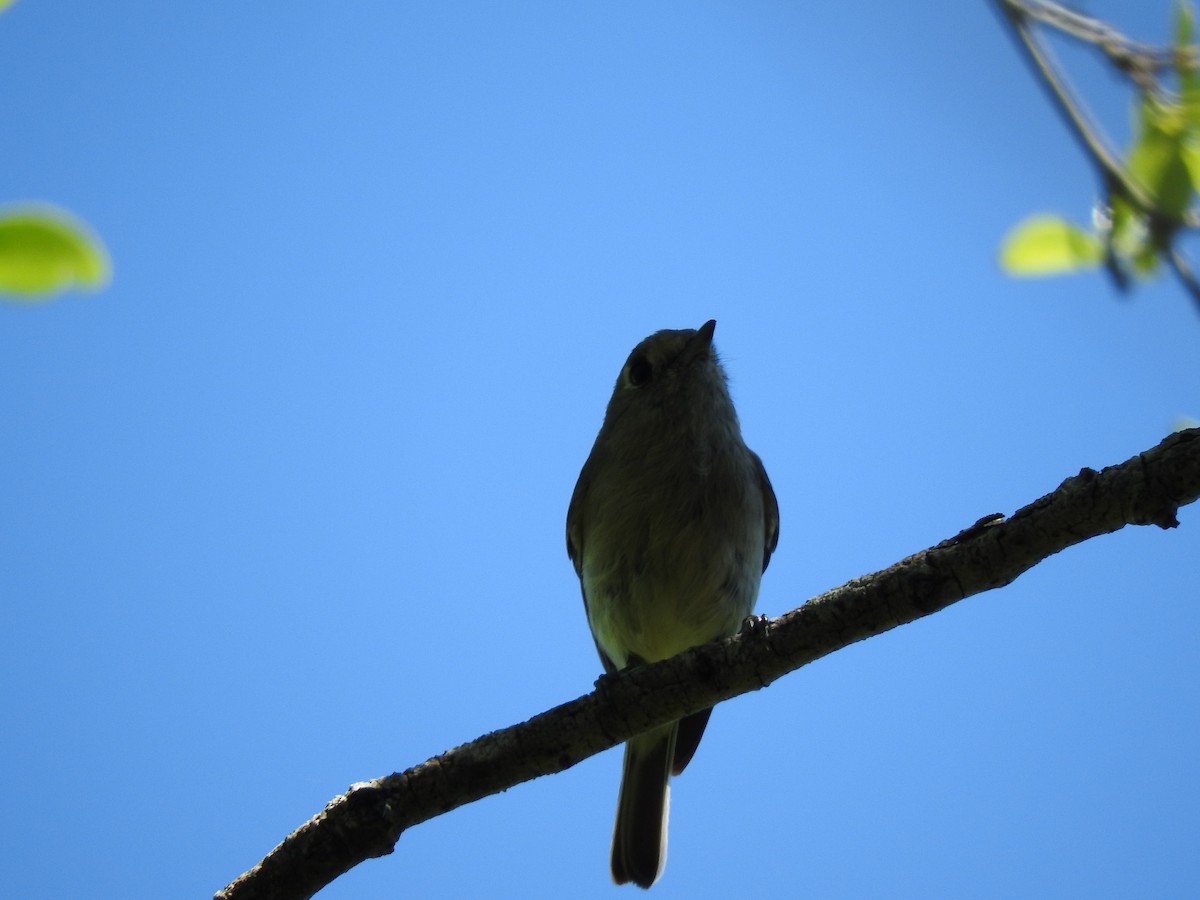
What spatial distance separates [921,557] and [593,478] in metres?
3.00

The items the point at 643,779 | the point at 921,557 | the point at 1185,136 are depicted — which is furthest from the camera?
the point at 643,779

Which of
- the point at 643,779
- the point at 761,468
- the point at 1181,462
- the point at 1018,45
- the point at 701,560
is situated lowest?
the point at 1181,462

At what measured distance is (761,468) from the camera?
245 inches

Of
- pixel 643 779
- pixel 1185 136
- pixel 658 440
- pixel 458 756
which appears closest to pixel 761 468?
pixel 658 440

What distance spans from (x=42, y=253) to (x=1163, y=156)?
1.97 metres

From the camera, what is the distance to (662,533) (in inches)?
212

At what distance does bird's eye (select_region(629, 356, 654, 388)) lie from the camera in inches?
248

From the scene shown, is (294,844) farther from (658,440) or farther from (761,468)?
(761,468)

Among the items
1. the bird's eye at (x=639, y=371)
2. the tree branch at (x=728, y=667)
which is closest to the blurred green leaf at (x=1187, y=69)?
the tree branch at (x=728, y=667)

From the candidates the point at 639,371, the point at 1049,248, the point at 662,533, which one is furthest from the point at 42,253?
the point at 639,371

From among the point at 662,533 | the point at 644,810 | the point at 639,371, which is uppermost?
the point at 639,371

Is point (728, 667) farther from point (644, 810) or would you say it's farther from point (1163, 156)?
point (644, 810)

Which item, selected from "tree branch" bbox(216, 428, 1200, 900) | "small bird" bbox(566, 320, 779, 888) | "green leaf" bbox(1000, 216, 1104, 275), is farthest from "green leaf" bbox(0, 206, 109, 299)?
"small bird" bbox(566, 320, 779, 888)

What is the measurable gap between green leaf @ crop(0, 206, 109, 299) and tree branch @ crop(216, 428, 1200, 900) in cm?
233
